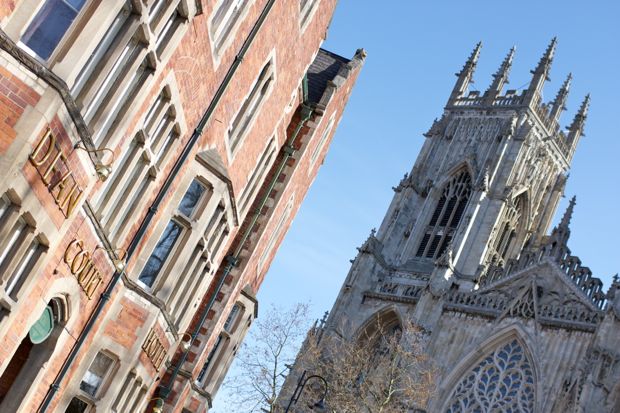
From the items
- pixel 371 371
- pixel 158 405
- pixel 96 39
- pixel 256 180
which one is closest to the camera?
pixel 96 39

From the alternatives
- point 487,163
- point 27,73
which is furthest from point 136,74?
point 487,163

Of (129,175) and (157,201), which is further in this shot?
(157,201)

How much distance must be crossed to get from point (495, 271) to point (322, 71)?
26.4 m

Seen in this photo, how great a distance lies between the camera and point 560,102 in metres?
64.6

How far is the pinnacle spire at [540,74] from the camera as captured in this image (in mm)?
61500

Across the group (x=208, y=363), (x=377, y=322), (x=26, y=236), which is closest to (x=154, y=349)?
(x=26, y=236)

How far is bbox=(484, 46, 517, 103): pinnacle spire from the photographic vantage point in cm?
Answer: 6372

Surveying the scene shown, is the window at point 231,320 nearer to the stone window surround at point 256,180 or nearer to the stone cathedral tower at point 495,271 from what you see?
the stone window surround at point 256,180

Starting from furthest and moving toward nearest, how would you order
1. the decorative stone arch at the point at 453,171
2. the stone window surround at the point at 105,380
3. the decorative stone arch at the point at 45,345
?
the decorative stone arch at the point at 453,171
the stone window surround at the point at 105,380
the decorative stone arch at the point at 45,345

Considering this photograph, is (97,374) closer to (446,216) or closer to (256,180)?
(256,180)

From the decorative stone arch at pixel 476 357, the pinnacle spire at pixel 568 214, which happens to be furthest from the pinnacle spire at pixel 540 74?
the decorative stone arch at pixel 476 357

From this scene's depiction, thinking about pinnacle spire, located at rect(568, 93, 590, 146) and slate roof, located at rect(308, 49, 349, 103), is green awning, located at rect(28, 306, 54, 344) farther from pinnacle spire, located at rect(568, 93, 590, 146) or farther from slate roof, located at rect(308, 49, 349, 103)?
pinnacle spire, located at rect(568, 93, 590, 146)

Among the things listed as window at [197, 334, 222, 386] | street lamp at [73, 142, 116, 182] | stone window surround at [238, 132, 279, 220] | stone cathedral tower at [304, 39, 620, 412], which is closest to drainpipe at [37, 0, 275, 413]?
street lamp at [73, 142, 116, 182]

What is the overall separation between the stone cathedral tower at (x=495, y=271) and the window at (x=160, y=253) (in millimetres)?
27647
